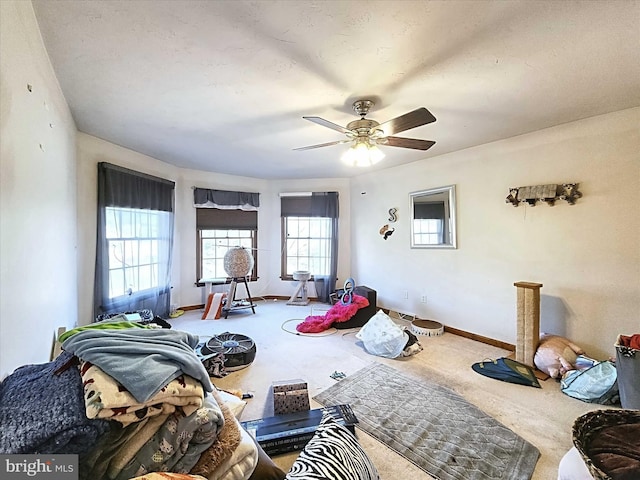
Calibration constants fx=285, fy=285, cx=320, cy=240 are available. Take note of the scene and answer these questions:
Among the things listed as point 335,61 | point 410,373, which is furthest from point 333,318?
point 335,61

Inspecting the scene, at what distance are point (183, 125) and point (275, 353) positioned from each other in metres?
2.62

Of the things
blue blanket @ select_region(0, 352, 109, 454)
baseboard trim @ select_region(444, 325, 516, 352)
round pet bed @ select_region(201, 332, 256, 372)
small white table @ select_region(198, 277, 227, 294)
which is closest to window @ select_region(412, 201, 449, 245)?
baseboard trim @ select_region(444, 325, 516, 352)

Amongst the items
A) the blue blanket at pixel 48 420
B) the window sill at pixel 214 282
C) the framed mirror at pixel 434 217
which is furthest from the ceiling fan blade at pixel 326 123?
the window sill at pixel 214 282

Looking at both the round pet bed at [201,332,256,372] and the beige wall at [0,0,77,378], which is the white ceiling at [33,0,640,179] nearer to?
the beige wall at [0,0,77,378]

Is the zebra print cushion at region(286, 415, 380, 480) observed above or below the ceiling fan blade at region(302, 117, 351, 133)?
below

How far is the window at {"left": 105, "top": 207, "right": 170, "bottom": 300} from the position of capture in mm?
3602

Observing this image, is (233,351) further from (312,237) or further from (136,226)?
(312,237)

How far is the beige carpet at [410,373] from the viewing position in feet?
5.85

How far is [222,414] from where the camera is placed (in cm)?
96

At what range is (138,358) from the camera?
2.86 feet

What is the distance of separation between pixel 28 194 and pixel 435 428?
280cm

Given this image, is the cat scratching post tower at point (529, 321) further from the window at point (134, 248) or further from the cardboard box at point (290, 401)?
the window at point (134, 248)

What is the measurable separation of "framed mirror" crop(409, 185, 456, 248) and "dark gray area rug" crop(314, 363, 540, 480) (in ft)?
6.90

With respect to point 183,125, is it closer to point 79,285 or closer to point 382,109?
point 382,109
